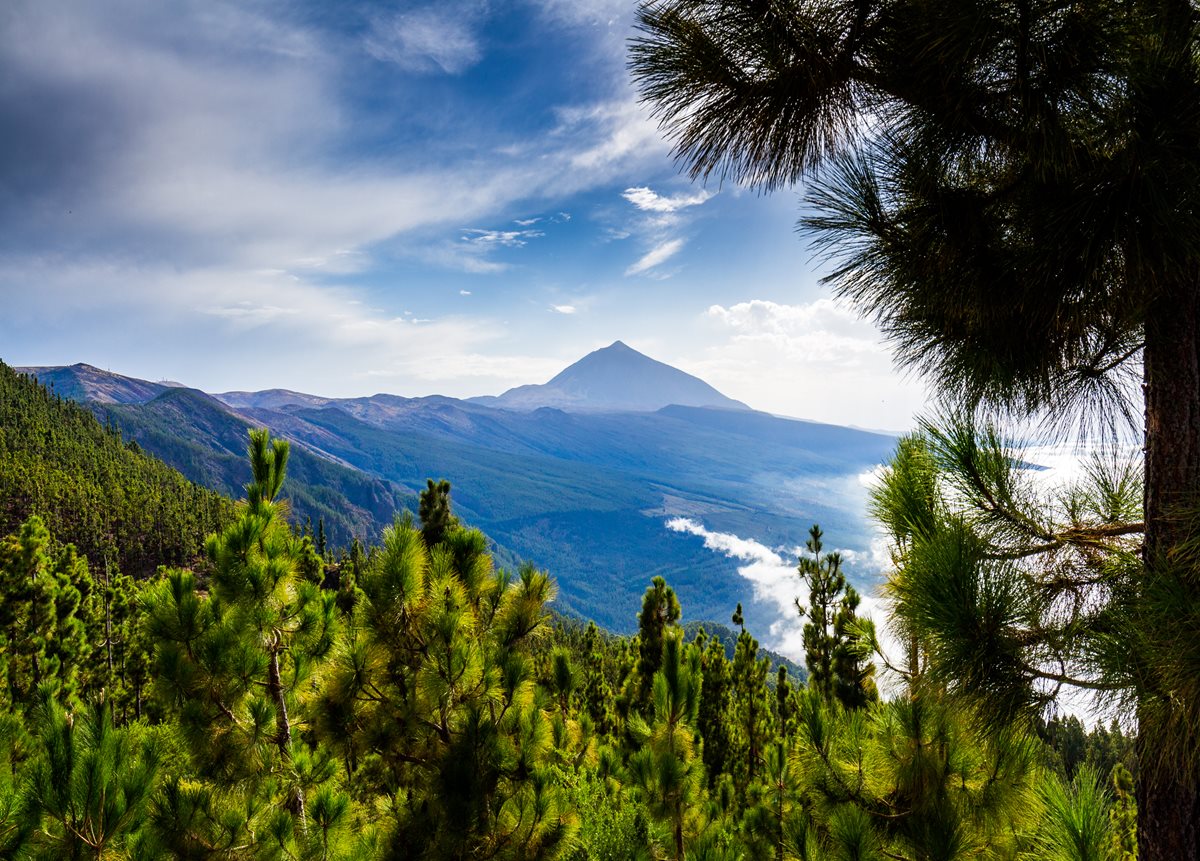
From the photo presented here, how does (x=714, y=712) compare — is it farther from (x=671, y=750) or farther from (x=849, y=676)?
(x=671, y=750)

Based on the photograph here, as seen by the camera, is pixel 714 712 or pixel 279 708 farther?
pixel 714 712

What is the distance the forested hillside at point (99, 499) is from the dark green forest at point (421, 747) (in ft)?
243

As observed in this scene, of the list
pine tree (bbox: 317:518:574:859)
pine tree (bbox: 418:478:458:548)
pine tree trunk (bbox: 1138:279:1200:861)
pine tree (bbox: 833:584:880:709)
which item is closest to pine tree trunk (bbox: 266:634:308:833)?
pine tree (bbox: 317:518:574:859)

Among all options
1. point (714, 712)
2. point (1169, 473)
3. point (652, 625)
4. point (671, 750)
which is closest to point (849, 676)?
point (652, 625)

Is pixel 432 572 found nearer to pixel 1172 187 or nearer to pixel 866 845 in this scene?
pixel 866 845

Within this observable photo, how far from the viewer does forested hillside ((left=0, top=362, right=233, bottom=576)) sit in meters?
63.5

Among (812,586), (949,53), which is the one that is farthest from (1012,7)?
(812,586)

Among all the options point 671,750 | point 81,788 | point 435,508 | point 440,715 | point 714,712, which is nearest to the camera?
point 81,788

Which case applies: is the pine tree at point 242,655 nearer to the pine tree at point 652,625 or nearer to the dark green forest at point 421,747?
the dark green forest at point 421,747

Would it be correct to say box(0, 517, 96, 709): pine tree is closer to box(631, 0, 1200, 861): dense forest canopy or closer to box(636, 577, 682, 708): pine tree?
box(636, 577, 682, 708): pine tree

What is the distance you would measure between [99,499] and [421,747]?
9285 cm

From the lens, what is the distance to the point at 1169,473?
184 cm

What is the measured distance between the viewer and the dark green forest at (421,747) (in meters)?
2.43

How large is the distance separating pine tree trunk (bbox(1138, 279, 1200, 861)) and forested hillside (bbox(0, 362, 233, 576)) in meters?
77.9
